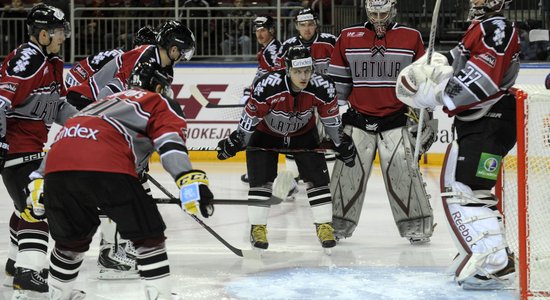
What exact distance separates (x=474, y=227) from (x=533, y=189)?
28 cm

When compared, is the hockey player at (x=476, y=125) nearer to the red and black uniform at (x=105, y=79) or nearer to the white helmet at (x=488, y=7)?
the white helmet at (x=488, y=7)

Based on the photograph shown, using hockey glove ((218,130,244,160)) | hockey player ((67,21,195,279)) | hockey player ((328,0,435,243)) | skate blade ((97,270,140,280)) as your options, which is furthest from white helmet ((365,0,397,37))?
skate blade ((97,270,140,280))

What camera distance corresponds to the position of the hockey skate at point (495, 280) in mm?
4230

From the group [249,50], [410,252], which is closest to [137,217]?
[410,252]

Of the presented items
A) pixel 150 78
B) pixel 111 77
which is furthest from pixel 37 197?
pixel 111 77

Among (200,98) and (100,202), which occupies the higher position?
(100,202)

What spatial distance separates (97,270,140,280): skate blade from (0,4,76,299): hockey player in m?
0.33

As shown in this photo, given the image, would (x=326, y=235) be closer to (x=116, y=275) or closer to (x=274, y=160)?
(x=274, y=160)

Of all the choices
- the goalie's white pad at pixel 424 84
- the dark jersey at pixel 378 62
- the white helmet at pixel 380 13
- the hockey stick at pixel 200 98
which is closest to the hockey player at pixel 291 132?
the dark jersey at pixel 378 62

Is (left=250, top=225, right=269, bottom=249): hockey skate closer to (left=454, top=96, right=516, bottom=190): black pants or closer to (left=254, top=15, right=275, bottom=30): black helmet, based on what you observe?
(left=454, top=96, right=516, bottom=190): black pants

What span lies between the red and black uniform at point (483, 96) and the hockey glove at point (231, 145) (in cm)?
127

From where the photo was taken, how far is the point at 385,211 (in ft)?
21.6

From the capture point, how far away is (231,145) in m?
5.23

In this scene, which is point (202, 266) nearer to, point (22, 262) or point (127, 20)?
point (22, 262)
